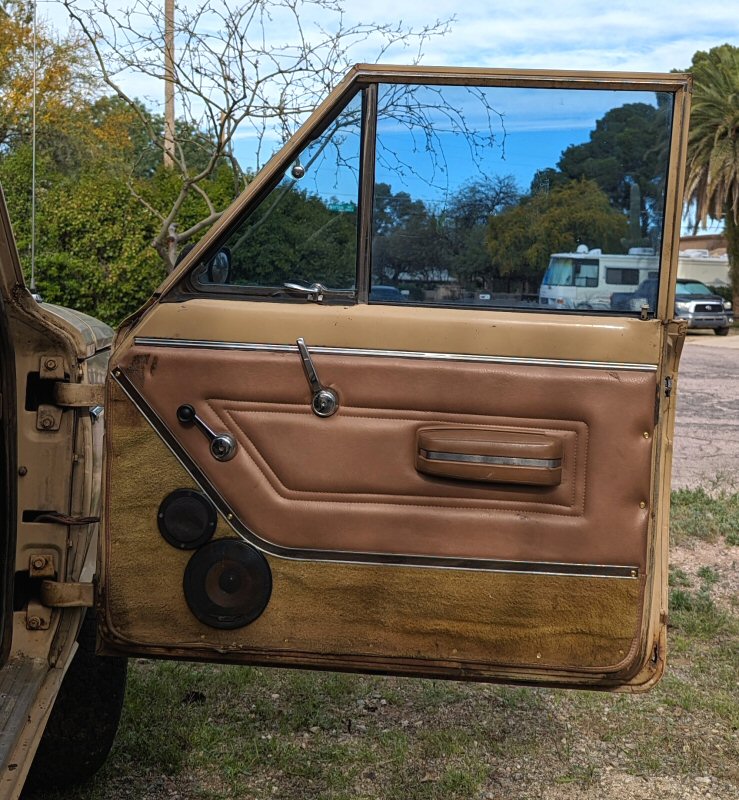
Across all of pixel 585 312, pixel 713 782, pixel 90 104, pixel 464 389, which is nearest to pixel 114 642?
pixel 464 389

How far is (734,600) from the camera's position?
17.3ft

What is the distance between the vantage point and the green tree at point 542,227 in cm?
267

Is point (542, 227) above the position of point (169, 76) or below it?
below

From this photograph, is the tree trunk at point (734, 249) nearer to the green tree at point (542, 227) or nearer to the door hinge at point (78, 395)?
the green tree at point (542, 227)

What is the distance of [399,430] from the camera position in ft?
8.22

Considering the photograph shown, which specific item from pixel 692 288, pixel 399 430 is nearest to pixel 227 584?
pixel 399 430

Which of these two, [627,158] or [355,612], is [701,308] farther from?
[355,612]

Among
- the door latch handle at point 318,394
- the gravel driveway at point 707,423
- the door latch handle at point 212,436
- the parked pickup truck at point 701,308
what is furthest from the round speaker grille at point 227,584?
the parked pickup truck at point 701,308

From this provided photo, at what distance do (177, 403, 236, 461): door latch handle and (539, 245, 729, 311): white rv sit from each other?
2.96 ft

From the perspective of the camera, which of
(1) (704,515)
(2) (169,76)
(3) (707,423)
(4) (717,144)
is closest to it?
(1) (704,515)

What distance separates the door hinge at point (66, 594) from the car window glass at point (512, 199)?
3.59ft

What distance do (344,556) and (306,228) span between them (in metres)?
0.86

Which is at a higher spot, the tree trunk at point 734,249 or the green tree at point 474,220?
the tree trunk at point 734,249

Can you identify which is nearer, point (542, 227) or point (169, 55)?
point (542, 227)
